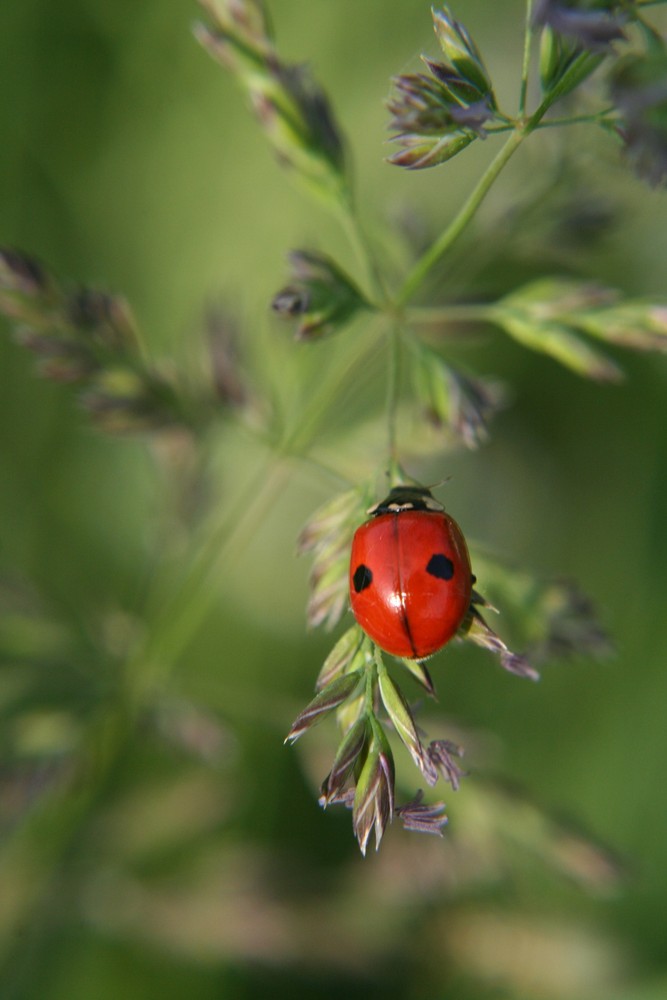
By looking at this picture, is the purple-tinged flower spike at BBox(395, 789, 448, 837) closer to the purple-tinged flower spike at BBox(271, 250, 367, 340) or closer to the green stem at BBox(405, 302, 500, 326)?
the purple-tinged flower spike at BBox(271, 250, 367, 340)

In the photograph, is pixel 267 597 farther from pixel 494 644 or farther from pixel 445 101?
pixel 445 101

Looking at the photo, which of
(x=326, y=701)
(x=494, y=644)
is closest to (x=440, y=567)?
(x=494, y=644)

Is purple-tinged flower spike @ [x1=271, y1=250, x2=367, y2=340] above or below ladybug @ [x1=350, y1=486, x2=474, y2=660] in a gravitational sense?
above

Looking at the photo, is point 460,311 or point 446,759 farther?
point 460,311

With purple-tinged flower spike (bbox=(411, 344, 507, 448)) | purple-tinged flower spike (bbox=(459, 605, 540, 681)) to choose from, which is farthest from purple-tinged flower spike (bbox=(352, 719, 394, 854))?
purple-tinged flower spike (bbox=(411, 344, 507, 448))

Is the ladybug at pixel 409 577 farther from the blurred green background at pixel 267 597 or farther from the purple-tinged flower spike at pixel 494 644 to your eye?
the blurred green background at pixel 267 597

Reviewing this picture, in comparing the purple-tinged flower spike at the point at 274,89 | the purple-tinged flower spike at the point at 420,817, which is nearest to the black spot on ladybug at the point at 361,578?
the purple-tinged flower spike at the point at 420,817

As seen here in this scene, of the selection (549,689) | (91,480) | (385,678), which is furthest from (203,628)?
(385,678)
